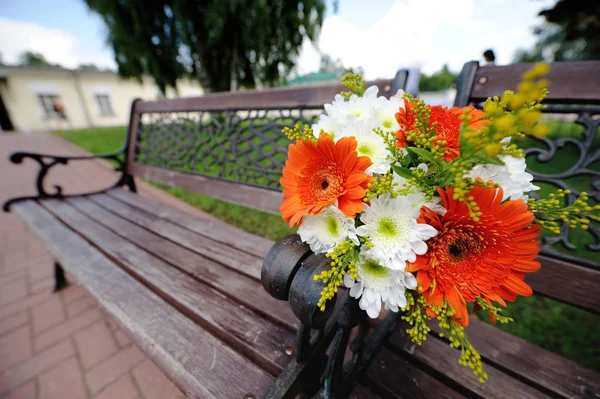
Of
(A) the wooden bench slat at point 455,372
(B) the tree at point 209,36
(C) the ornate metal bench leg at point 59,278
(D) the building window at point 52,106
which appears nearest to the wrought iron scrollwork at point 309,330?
(A) the wooden bench slat at point 455,372

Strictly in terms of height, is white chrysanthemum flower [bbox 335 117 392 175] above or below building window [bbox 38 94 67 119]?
below

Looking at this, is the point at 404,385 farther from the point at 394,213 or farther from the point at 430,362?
the point at 394,213

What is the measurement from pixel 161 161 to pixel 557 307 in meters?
3.35

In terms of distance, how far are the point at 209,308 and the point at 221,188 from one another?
1.01 metres

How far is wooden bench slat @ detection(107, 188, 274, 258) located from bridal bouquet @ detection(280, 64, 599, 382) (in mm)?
848

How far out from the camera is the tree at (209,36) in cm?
695

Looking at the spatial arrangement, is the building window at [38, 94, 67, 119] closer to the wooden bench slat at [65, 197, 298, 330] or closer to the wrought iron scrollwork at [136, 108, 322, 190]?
the wrought iron scrollwork at [136, 108, 322, 190]

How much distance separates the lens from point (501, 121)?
0.36 m

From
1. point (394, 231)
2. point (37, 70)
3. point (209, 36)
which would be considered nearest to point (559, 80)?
point (394, 231)

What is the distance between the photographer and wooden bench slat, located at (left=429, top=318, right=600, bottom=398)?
0.77 metres

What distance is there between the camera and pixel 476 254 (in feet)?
1.70

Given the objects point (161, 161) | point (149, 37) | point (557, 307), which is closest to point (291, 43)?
point (149, 37)

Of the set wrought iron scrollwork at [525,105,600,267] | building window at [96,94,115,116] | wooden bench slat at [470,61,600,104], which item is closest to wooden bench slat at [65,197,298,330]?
wrought iron scrollwork at [525,105,600,267]

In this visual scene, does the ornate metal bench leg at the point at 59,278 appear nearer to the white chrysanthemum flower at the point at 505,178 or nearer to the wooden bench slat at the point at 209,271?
the wooden bench slat at the point at 209,271
